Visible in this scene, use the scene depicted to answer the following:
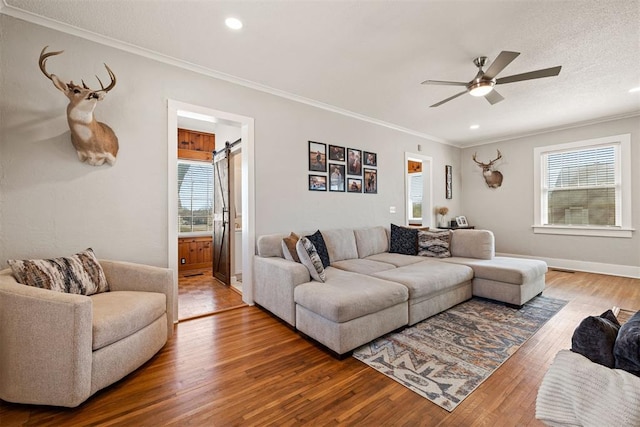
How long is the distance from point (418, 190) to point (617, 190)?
360cm

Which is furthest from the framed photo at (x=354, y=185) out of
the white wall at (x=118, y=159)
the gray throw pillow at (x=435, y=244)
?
the gray throw pillow at (x=435, y=244)

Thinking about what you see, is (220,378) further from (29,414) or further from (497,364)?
(497,364)

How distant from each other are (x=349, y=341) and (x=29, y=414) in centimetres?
198

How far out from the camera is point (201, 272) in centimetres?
524

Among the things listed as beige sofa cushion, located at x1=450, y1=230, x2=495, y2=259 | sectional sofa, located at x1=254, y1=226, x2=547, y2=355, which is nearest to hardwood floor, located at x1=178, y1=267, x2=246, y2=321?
sectional sofa, located at x1=254, y1=226, x2=547, y2=355

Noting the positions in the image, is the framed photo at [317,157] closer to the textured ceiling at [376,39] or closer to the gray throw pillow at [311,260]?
the textured ceiling at [376,39]

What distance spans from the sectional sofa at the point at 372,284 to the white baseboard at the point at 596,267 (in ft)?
7.95

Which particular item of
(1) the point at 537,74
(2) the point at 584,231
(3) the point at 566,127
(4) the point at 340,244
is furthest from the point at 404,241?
(3) the point at 566,127

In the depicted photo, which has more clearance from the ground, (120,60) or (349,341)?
(120,60)

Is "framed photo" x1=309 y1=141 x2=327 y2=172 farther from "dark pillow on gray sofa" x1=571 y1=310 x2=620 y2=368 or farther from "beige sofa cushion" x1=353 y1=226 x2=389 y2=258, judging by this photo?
"dark pillow on gray sofa" x1=571 y1=310 x2=620 y2=368

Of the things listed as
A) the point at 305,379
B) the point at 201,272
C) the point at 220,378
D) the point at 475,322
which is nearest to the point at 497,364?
the point at 475,322

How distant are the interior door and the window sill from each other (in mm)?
6010

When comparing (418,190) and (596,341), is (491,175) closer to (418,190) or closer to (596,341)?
(418,190)

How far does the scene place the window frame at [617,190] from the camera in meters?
4.65
